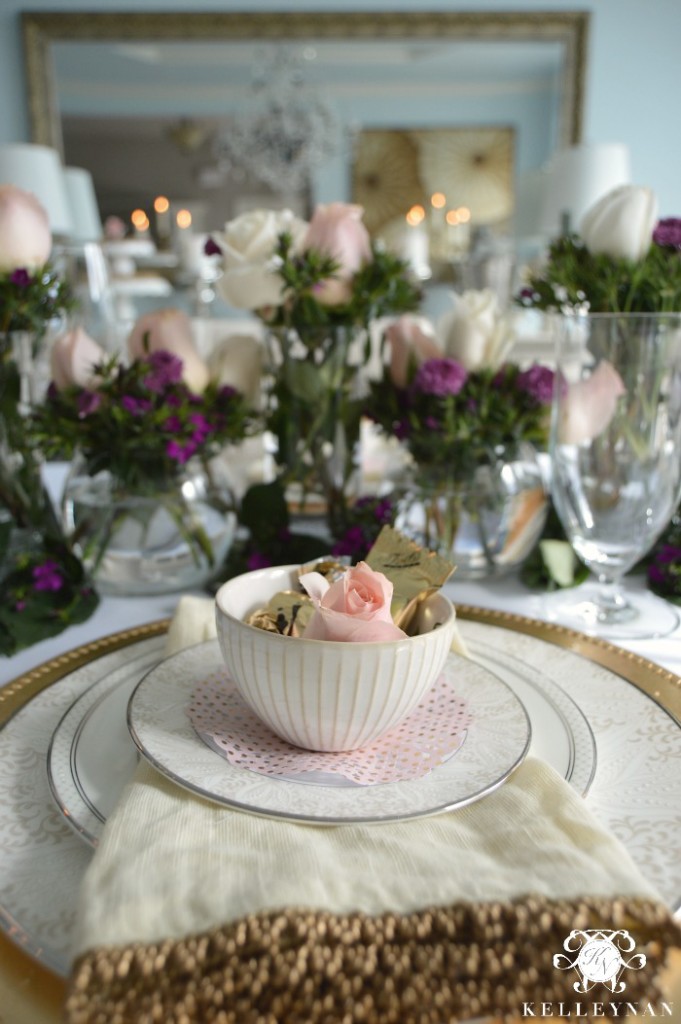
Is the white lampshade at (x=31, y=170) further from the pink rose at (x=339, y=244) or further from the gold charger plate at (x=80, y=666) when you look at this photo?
the gold charger plate at (x=80, y=666)

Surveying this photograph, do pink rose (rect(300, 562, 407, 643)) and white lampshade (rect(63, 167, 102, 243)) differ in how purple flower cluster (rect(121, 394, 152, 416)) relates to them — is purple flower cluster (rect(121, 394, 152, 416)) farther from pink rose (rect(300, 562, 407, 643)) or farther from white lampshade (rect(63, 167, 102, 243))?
white lampshade (rect(63, 167, 102, 243))

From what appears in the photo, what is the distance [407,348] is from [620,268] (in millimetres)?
185

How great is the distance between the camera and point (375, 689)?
342mm

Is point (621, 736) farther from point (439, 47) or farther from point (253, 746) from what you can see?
point (439, 47)

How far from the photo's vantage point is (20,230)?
2.10 ft

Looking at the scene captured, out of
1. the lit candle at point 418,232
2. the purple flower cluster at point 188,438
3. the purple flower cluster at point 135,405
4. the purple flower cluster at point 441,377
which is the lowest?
the purple flower cluster at point 188,438

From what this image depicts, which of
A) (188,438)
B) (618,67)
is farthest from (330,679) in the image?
(618,67)

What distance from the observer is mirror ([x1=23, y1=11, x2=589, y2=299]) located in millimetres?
3164

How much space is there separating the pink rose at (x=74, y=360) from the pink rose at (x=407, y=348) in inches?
10.0

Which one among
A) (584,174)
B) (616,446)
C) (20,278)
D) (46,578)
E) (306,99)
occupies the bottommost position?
(46,578)

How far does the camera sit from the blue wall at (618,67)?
3.17 metres

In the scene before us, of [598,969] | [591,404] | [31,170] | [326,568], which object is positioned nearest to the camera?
[598,969]

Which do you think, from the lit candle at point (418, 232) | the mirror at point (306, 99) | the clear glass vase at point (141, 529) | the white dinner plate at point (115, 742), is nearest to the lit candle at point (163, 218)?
the mirror at point (306, 99)

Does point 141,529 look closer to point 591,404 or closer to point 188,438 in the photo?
point 188,438
